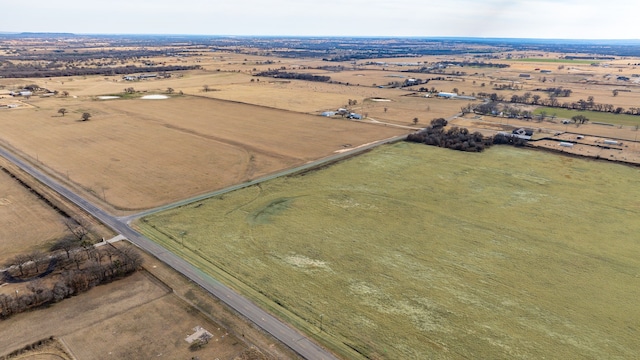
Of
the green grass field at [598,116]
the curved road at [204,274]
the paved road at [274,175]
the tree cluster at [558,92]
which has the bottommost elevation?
the curved road at [204,274]

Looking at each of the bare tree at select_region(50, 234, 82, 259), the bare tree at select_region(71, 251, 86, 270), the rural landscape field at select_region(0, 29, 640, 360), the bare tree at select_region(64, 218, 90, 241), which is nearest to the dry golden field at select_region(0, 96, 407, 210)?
the rural landscape field at select_region(0, 29, 640, 360)

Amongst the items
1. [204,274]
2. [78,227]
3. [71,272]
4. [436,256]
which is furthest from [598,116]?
[71,272]

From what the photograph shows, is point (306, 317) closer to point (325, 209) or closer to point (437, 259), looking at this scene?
point (437, 259)

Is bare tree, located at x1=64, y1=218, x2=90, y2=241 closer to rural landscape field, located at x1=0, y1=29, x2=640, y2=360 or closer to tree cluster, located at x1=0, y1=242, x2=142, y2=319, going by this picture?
rural landscape field, located at x1=0, y1=29, x2=640, y2=360

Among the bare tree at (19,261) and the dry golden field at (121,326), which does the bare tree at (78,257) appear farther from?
the dry golden field at (121,326)

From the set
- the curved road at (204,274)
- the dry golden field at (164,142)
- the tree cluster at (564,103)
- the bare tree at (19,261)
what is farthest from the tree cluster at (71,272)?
the tree cluster at (564,103)

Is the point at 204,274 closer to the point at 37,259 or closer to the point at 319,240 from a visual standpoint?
the point at 319,240

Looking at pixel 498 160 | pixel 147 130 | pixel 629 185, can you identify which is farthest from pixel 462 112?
pixel 147 130
